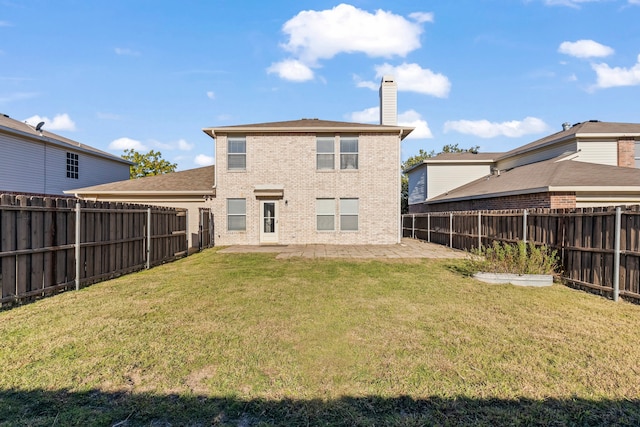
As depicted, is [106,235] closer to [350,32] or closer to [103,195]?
[103,195]

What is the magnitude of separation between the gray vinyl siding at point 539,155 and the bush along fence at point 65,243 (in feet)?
66.7

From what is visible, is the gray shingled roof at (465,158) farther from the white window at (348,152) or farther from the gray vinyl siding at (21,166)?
the gray vinyl siding at (21,166)

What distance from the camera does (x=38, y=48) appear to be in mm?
12344

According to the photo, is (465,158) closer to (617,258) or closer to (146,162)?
(617,258)

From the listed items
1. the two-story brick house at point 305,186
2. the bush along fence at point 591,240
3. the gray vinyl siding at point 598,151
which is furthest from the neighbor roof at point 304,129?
the gray vinyl siding at point 598,151

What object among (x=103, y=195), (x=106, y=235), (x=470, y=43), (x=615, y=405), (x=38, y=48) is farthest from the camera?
(x=103, y=195)

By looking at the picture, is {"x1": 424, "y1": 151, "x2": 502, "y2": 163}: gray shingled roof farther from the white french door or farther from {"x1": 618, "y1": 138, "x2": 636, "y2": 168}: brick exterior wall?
the white french door

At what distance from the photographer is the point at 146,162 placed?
3544cm

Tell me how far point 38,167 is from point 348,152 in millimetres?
16488

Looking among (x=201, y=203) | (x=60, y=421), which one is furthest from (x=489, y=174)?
(x=60, y=421)

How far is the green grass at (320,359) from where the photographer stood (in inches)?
98.3

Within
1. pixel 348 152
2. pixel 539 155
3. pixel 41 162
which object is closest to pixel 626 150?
pixel 539 155

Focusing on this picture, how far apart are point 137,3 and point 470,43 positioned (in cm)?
1308

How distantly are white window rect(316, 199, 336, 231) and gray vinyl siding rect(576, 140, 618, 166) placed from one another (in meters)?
13.5
